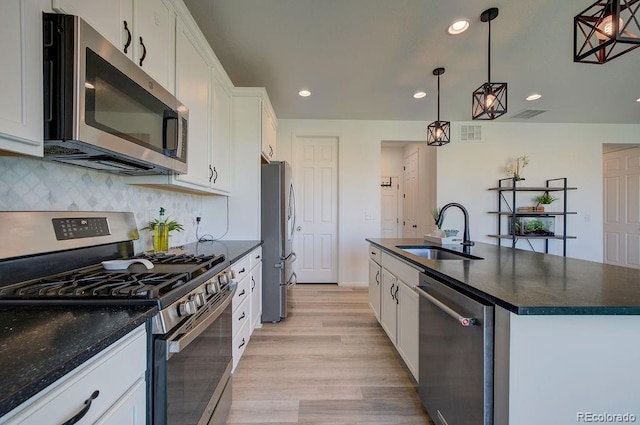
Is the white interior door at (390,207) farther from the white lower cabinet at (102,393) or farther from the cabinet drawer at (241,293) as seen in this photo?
the white lower cabinet at (102,393)

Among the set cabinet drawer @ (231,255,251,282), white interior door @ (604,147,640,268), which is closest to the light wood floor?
cabinet drawer @ (231,255,251,282)

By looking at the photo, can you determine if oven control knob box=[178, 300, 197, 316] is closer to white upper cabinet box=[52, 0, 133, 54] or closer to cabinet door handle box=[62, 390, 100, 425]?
cabinet door handle box=[62, 390, 100, 425]

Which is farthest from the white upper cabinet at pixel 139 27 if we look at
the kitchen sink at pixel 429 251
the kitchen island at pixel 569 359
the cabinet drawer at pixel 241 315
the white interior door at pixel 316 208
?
the white interior door at pixel 316 208

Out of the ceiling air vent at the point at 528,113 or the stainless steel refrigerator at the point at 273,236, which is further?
the ceiling air vent at the point at 528,113

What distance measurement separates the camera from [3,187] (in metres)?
1.00

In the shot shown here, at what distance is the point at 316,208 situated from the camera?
4402 millimetres

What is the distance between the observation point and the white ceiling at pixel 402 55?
1953 millimetres

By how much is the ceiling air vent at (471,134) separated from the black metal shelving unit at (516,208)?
0.81 metres

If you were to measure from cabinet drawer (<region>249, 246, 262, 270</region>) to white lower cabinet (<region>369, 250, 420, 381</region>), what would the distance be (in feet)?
3.88

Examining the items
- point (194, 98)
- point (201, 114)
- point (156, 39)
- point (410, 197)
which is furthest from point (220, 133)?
point (410, 197)

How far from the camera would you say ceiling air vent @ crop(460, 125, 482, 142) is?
14.4 feet

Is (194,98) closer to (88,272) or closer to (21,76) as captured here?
(21,76)

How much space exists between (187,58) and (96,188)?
0.98 m

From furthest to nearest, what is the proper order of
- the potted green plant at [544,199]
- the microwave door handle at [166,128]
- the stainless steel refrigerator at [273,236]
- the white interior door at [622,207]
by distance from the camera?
the white interior door at [622,207]
the potted green plant at [544,199]
the stainless steel refrigerator at [273,236]
the microwave door handle at [166,128]
